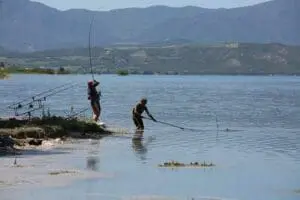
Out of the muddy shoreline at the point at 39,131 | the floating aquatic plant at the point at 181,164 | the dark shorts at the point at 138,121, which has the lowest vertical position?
the dark shorts at the point at 138,121

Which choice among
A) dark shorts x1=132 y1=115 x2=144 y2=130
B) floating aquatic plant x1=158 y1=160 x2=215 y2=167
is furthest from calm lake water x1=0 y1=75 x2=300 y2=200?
dark shorts x1=132 y1=115 x2=144 y2=130

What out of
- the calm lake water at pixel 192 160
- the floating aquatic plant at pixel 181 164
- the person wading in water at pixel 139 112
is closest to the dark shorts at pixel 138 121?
the person wading in water at pixel 139 112

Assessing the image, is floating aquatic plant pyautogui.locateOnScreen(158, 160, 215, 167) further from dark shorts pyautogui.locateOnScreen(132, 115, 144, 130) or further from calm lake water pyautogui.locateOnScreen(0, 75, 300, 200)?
dark shorts pyautogui.locateOnScreen(132, 115, 144, 130)

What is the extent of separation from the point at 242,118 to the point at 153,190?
119 feet

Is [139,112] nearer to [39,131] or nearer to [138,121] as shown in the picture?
[138,121]

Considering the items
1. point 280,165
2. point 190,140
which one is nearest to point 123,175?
point 280,165

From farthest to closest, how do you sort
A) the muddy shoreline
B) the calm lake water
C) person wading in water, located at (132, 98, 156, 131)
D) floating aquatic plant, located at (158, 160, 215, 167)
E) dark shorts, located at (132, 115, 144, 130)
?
dark shorts, located at (132, 115, 144, 130) < person wading in water, located at (132, 98, 156, 131) < the muddy shoreline < floating aquatic plant, located at (158, 160, 215, 167) < the calm lake water

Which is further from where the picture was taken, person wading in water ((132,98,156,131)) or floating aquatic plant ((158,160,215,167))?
person wading in water ((132,98,156,131))

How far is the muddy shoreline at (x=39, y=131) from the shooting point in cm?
2505

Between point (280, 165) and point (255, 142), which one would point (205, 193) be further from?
point (255, 142)

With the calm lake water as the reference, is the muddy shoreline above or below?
above

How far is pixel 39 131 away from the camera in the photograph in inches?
1131

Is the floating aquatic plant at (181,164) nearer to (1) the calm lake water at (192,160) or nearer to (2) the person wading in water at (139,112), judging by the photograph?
(1) the calm lake water at (192,160)

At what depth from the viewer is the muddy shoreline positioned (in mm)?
25047
